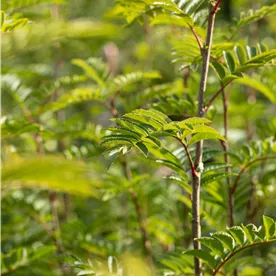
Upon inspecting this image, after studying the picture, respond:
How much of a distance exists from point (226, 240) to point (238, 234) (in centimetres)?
2

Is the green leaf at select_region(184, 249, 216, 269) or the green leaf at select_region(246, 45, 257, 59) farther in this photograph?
the green leaf at select_region(246, 45, 257, 59)

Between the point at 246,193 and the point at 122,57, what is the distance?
201 cm

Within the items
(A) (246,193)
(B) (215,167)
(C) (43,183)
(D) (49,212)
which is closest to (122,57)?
(D) (49,212)

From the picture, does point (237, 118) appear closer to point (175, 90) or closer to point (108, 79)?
point (175, 90)

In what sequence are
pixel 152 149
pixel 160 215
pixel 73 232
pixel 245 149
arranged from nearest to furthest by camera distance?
pixel 152 149
pixel 245 149
pixel 73 232
pixel 160 215

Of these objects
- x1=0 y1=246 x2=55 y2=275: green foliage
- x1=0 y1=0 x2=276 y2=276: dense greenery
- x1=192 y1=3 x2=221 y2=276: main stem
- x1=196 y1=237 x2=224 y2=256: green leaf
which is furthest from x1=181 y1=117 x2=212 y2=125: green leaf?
x1=0 y1=246 x2=55 y2=275: green foliage

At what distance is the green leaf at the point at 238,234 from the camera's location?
832mm

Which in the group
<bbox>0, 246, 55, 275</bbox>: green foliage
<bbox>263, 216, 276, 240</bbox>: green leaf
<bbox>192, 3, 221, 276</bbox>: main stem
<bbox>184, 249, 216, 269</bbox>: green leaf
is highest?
<bbox>192, 3, 221, 276</bbox>: main stem

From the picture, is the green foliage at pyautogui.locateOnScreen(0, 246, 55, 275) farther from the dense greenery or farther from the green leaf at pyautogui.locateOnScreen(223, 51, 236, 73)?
the green leaf at pyautogui.locateOnScreen(223, 51, 236, 73)

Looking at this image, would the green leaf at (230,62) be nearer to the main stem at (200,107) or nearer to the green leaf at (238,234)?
the main stem at (200,107)

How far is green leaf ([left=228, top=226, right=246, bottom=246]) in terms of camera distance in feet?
2.73

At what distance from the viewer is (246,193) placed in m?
1.35

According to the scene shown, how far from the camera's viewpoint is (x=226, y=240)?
847mm

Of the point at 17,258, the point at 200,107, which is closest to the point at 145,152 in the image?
the point at 200,107
